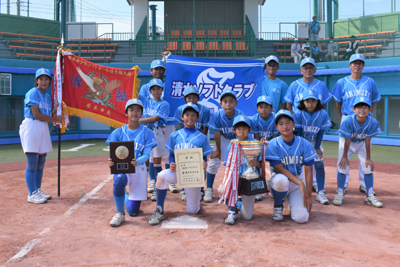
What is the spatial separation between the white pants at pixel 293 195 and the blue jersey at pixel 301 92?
5.14ft

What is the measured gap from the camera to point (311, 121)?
5.17 meters

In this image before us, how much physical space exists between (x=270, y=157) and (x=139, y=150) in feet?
5.84

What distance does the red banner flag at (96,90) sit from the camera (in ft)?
19.0

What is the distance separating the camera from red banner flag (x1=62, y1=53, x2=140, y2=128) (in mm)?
5793

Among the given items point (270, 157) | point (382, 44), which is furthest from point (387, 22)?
point (270, 157)

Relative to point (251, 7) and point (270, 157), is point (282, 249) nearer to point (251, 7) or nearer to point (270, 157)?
point (270, 157)

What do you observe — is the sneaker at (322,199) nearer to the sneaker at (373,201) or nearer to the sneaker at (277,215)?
the sneaker at (373,201)

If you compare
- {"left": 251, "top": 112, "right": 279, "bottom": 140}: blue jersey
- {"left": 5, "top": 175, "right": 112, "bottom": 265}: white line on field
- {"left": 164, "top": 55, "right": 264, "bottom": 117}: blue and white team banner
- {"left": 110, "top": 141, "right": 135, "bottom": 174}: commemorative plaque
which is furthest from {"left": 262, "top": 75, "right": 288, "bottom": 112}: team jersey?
{"left": 5, "top": 175, "right": 112, "bottom": 265}: white line on field

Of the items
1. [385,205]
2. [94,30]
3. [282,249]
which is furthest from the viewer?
[94,30]

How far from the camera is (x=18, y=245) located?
347cm

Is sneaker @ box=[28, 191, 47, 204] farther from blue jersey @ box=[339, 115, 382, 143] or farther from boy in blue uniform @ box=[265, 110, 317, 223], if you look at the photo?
blue jersey @ box=[339, 115, 382, 143]

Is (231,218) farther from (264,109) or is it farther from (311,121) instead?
(311,121)

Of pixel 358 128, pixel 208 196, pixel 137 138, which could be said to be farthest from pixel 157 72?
pixel 358 128

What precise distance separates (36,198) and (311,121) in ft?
14.8
